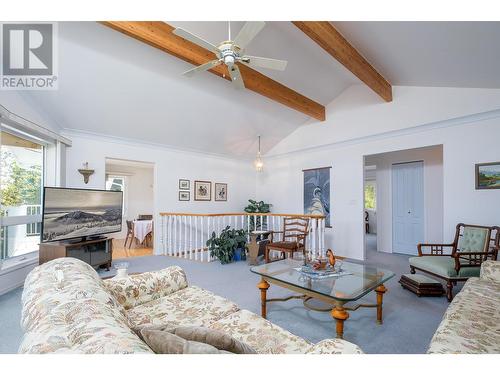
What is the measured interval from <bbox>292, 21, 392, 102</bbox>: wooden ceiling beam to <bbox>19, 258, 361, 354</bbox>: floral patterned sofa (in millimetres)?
2871

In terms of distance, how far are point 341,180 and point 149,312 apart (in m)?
4.68

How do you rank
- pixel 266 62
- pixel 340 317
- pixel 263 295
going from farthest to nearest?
1. pixel 266 62
2. pixel 263 295
3. pixel 340 317

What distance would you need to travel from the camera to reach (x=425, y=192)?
16.8 ft

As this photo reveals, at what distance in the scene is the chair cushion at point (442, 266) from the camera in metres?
2.84

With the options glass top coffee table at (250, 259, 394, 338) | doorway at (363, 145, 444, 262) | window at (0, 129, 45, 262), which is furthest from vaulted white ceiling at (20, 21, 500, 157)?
glass top coffee table at (250, 259, 394, 338)

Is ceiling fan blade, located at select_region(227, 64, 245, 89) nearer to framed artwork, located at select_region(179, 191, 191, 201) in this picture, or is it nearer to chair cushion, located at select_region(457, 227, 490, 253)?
framed artwork, located at select_region(179, 191, 191, 201)

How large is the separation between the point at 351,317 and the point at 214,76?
400 cm

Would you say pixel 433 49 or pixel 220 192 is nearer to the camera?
pixel 433 49

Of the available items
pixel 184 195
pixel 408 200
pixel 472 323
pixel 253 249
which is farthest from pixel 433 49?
pixel 184 195

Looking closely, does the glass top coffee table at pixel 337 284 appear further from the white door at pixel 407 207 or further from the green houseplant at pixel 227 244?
the white door at pixel 407 207

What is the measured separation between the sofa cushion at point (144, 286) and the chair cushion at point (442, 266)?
3019mm

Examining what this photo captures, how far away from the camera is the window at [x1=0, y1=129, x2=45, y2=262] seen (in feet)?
10.5

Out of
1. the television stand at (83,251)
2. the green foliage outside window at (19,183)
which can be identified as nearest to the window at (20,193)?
the green foliage outside window at (19,183)

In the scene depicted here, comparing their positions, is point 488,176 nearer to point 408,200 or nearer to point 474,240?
point 474,240
